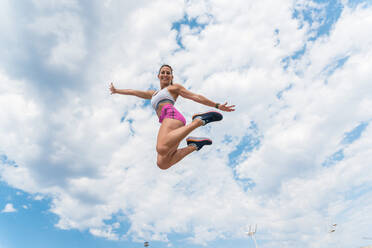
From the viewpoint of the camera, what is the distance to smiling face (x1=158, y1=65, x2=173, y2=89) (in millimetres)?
7973

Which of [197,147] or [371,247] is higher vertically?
[197,147]

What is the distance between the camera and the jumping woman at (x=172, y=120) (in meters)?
6.36

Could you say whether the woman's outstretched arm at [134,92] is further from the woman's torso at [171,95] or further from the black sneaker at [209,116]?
the black sneaker at [209,116]

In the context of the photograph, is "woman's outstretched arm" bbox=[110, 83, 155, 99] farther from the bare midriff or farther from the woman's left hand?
the woman's left hand

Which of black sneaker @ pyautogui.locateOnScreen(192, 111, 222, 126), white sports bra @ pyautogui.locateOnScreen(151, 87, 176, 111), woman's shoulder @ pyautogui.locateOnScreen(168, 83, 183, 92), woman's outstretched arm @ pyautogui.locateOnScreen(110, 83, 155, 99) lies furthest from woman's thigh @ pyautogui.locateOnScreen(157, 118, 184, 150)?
woman's outstretched arm @ pyautogui.locateOnScreen(110, 83, 155, 99)

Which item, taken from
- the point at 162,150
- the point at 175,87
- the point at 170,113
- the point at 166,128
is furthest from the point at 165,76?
the point at 162,150

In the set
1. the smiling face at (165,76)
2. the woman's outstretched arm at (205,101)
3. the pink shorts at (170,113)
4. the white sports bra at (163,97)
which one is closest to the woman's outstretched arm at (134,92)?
the smiling face at (165,76)

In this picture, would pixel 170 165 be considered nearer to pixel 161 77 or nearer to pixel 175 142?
pixel 175 142

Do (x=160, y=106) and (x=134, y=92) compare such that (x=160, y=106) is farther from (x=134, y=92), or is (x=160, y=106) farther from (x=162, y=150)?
(x=134, y=92)

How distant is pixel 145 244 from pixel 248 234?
84.8 feet

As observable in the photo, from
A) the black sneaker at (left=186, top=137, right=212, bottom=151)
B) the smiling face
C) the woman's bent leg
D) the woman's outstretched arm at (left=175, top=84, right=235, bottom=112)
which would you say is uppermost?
the smiling face

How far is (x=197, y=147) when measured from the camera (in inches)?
297

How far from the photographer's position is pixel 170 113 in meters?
7.12

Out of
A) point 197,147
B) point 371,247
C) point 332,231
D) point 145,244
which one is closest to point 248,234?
point 332,231
